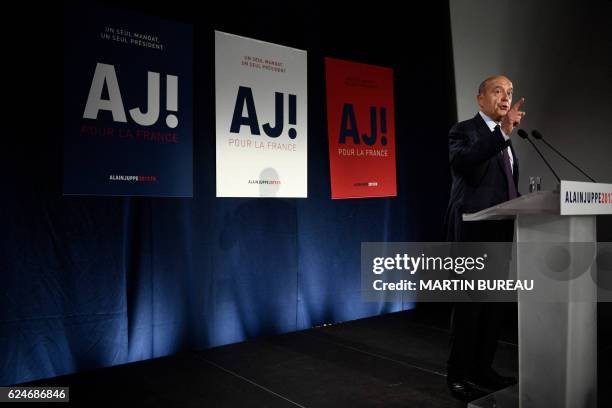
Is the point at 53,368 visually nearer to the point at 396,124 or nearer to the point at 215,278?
the point at 215,278

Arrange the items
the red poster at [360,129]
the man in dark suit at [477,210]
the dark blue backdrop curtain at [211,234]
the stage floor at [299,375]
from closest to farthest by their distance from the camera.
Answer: the man in dark suit at [477,210]
the stage floor at [299,375]
the dark blue backdrop curtain at [211,234]
the red poster at [360,129]

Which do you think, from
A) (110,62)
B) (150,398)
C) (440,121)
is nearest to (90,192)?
(110,62)

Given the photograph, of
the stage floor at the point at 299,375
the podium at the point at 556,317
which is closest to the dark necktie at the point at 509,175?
the podium at the point at 556,317

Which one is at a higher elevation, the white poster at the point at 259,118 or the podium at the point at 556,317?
the white poster at the point at 259,118

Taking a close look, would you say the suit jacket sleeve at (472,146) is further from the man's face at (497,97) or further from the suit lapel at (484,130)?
the man's face at (497,97)

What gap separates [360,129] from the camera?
13.6 ft

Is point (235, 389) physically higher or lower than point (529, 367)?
lower

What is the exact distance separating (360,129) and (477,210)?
1989 mm

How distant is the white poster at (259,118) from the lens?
3.40 metres

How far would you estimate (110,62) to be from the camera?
295cm

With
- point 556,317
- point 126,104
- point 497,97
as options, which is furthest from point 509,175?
point 126,104

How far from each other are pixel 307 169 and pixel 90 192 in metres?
1.55

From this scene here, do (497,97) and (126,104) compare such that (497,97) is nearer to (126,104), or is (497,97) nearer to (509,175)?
(509,175)

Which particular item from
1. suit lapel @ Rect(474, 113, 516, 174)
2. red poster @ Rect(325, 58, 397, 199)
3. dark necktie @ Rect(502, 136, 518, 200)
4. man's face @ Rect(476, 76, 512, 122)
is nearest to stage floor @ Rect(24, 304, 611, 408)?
dark necktie @ Rect(502, 136, 518, 200)
